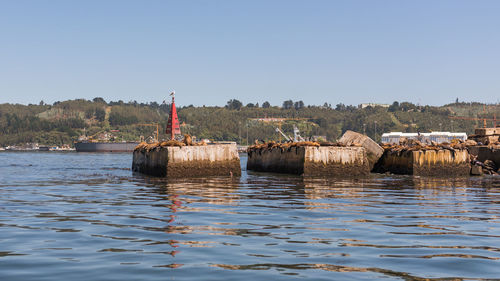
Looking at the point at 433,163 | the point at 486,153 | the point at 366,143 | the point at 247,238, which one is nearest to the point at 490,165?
the point at 486,153

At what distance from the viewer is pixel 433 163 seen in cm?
4181

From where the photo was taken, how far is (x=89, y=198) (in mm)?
23000

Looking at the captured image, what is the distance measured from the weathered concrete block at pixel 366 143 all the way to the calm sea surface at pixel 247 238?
69.1ft

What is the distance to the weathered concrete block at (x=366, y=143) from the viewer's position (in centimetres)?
4383

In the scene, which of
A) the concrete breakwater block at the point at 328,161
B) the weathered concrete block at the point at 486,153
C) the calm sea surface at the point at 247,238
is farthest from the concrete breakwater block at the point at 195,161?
the weathered concrete block at the point at 486,153

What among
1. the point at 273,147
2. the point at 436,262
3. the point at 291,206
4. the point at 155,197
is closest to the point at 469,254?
the point at 436,262

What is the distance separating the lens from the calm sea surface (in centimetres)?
958

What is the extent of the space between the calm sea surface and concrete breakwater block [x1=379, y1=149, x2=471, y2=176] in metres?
19.0

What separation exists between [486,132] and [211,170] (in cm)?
3114

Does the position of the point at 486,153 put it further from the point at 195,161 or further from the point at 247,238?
the point at 247,238

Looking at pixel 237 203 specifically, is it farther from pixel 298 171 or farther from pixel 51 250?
A: pixel 298 171

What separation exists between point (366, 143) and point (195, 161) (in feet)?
47.6

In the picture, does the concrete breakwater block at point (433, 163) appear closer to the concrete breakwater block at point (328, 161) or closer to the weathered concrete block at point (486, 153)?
the concrete breakwater block at point (328, 161)

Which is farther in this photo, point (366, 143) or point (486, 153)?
point (486, 153)
